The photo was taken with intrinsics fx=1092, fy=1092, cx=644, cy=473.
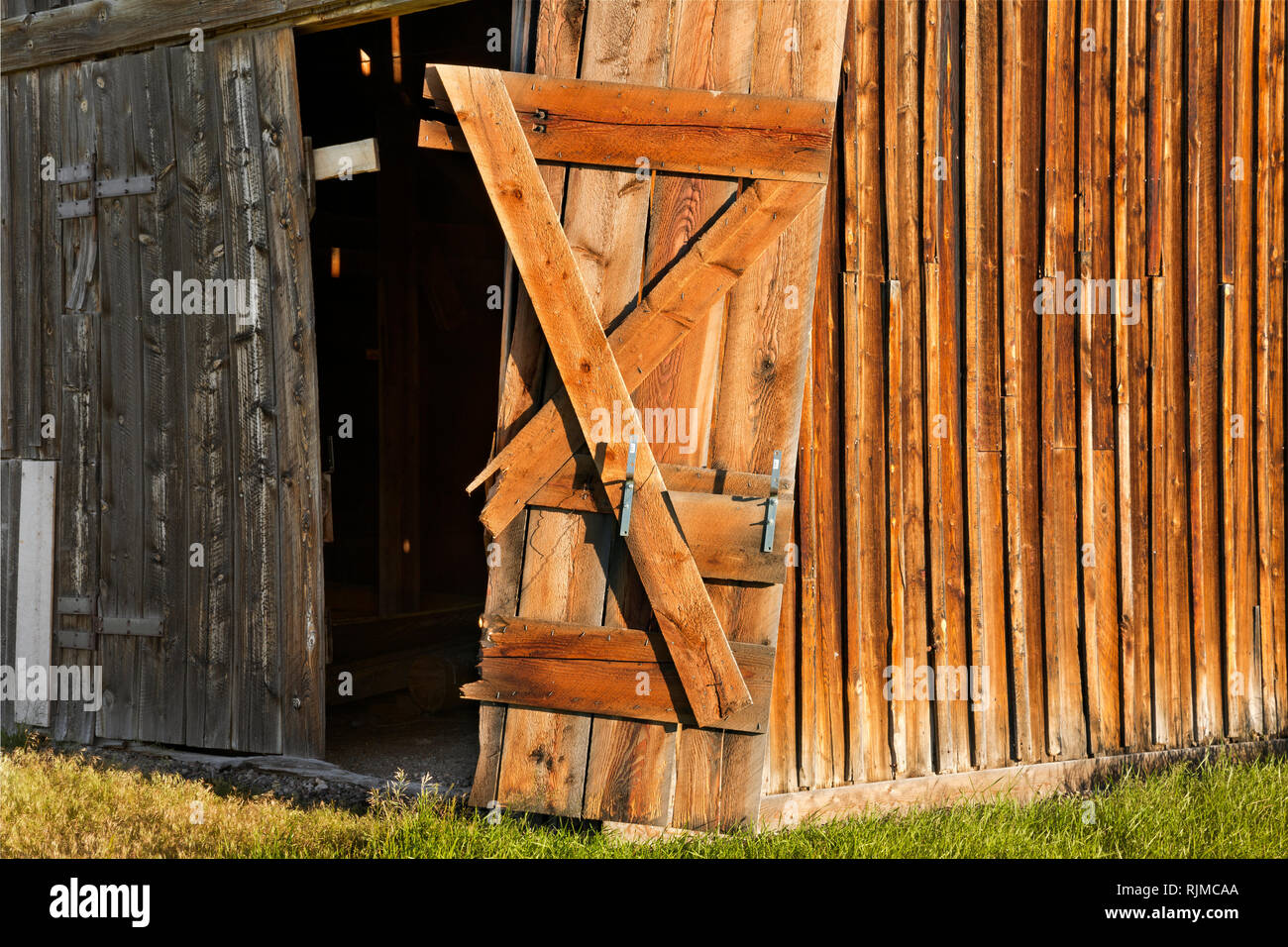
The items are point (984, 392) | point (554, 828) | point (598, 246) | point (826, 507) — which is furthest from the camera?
point (984, 392)

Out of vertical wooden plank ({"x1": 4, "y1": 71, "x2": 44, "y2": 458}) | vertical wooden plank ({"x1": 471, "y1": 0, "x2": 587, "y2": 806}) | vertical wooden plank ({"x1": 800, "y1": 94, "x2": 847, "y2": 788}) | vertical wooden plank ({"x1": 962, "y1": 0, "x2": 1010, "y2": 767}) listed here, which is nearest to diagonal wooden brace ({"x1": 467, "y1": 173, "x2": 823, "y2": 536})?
vertical wooden plank ({"x1": 471, "y1": 0, "x2": 587, "y2": 806})

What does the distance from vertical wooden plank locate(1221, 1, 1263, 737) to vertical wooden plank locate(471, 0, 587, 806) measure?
3574 millimetres

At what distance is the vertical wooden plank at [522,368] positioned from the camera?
396 cm

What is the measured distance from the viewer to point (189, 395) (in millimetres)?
5477

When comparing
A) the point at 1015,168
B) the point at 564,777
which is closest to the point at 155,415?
the point at 564,777

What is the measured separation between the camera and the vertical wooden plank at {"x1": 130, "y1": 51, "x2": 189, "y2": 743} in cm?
548

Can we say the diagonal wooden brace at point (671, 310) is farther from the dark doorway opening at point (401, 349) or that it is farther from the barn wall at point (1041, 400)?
the dark doorway opening at point (401, 349)

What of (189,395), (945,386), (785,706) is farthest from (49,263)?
(945,386)

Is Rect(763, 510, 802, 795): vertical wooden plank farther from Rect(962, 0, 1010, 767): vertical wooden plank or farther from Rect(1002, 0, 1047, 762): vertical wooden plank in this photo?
Rect(1002, 0, 1047, 762): vertical wooden plank

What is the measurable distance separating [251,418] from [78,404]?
3.81 ft

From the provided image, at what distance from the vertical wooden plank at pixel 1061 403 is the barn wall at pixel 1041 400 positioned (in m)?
0.01

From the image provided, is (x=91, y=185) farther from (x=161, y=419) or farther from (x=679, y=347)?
(x=679, y=347)

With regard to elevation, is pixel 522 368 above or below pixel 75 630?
above

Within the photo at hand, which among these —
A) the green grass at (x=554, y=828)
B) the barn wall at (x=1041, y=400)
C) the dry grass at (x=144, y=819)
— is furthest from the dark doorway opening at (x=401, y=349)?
the barn wall at (x=1041, y=400)
